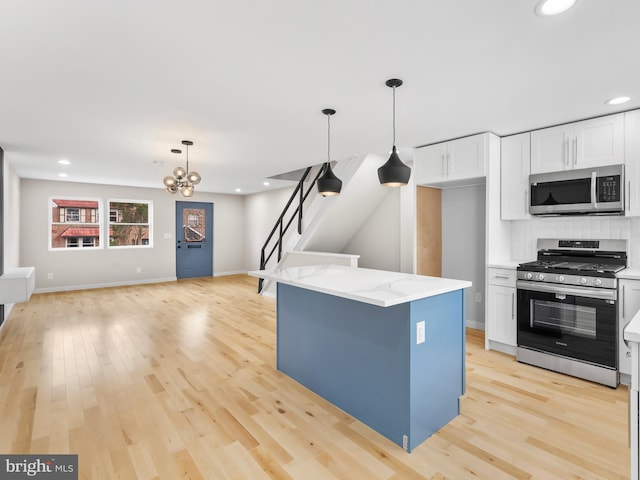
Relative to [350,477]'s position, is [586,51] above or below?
above

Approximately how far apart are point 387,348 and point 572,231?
9.20 ft

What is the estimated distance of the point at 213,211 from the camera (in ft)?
32.0

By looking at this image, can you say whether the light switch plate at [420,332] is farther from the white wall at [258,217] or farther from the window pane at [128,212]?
the window pane at [128,212]

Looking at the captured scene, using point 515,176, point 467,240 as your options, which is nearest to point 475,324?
point 467,240

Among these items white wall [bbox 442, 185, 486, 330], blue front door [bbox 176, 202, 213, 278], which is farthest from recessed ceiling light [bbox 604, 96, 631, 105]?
blue front door [bbox 176, 202, 213, 278]

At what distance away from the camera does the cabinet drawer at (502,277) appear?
3.60 m

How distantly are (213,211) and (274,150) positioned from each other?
219 inches

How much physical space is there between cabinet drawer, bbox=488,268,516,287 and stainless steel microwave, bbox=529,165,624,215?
69cm

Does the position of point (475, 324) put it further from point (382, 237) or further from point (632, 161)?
point (632, 161)

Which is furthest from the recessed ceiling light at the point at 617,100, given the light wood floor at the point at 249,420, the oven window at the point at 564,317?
the light wood floor at the point at 249,420

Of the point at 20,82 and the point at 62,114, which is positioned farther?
the point at 62,114

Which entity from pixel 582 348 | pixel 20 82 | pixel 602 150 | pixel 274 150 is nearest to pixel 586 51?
pixel 602 150

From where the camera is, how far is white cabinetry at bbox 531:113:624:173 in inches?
124

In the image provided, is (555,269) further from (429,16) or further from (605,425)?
(429,16)
